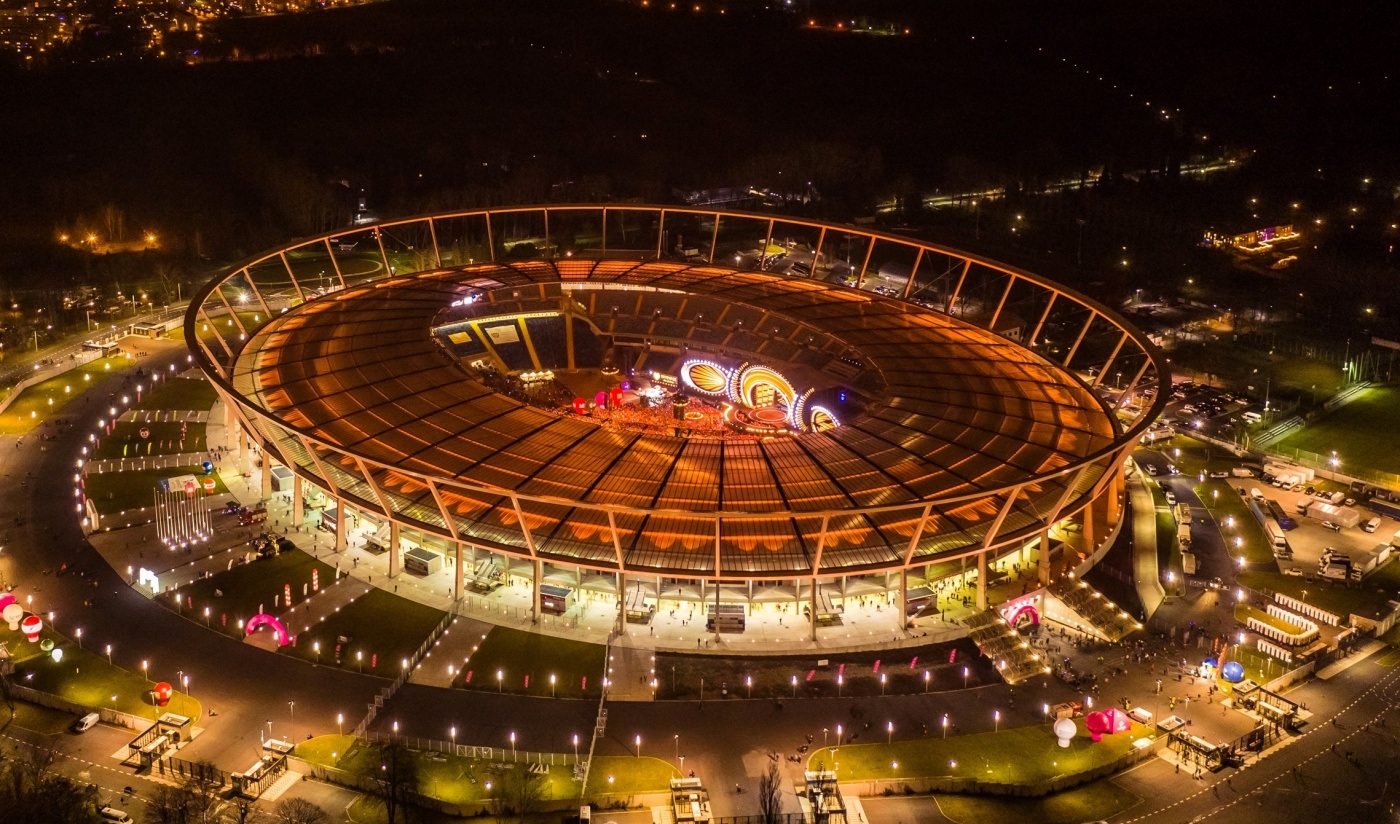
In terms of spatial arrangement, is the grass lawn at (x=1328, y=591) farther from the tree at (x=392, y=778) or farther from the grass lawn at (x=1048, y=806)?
the tree at (x=392, y=778)

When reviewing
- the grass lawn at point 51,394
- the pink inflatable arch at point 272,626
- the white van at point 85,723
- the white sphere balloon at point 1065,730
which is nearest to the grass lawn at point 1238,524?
the white sphere balloon at point 1065,730

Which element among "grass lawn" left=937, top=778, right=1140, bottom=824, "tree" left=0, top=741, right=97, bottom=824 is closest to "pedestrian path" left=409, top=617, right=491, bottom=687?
"tree" left=0, top=741, right=97, bottom=824

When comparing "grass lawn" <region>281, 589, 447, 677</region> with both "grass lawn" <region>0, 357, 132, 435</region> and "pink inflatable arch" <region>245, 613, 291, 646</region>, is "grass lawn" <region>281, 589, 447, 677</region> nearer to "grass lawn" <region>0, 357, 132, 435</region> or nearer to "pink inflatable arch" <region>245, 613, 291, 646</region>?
"pink inflatable arch" <region>245, 613, 291, 646</region>

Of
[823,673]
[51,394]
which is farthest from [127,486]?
[823,673]

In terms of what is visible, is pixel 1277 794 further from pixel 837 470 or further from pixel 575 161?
pixel 575 161

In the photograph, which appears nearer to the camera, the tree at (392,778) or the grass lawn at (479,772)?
the tree at (392,778)

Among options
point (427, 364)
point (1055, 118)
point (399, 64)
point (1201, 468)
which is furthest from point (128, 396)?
point (1055, 118)

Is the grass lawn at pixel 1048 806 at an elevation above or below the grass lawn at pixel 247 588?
below
